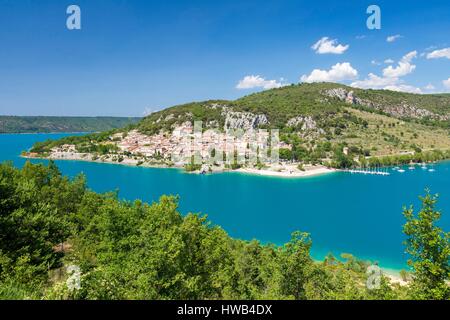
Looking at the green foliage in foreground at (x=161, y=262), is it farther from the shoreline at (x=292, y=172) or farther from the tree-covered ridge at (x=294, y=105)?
the tree-covered ridge at (x=294, y=105)

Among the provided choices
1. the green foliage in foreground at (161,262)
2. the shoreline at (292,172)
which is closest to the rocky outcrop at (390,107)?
the shoreline at (292,172)

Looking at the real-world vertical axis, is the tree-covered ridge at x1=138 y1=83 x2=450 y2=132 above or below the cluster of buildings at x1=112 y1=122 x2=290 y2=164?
above

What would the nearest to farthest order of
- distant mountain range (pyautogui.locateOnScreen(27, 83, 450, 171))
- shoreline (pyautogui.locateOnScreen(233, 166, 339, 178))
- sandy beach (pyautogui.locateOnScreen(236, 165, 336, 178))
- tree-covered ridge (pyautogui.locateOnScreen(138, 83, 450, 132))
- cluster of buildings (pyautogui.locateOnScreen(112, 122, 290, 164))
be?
1. shoreline (pyautogui.locateOnScreen(233, 166, 339, 178))
2. sandy beach (pyautogui.locateOnScreen(236, 165, 336, 178))
3. cluster of buildings (pyautogui.locateOnScreen(112, 122, 290, 164))
4. distant mountain range (pyautogui.locateOnScreen(27, 83, 450, 171))
5. tree-covered ridge (pyautogui.locateOnScreen(138, 83, 450, 132))

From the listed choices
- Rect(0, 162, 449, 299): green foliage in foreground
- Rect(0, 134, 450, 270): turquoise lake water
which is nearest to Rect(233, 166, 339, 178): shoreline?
Rect(0, 134, 450, 270): turquoise lake water

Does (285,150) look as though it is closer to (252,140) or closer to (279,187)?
(252,140)

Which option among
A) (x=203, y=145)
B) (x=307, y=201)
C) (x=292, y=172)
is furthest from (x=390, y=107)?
(x=307, y=201)

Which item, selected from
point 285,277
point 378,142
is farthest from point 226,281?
point 378,142

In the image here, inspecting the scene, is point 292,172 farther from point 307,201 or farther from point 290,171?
point 307,201

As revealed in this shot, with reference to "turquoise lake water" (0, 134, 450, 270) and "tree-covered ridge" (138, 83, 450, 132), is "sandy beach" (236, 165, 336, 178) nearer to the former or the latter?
"turquoise lake water" (0, 134, 450, 270)
